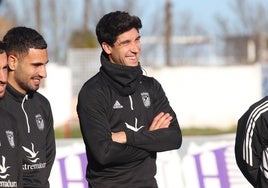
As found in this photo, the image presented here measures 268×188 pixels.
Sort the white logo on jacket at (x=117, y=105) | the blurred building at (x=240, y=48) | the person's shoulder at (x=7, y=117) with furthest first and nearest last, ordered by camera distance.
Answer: the blurred building at (x=240, y=48) < the white logo on jacket at (x=117, y=105) < the person's shoulder at (x=7, y=117)

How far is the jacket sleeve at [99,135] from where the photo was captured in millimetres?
5148

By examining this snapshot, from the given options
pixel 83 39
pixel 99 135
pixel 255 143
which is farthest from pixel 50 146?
pixel 83 39

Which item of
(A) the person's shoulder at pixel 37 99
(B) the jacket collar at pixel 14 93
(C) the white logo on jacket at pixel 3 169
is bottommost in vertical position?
(C) the white logo on jacket at pixel 3 169

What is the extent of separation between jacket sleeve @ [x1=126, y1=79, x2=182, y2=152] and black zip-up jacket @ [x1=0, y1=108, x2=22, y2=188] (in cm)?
82

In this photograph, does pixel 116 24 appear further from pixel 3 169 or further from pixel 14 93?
pixel 3 169

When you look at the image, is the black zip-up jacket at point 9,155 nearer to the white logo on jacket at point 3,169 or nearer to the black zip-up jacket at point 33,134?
the white logo on jacket at point 3,169

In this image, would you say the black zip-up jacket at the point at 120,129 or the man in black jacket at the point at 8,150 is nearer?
the man in black jacket at the point at 8,150

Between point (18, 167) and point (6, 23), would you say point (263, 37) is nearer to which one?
point (6, 23)

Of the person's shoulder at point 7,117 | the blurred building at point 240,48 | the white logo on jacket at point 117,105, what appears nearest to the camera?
the person's shoulder at point 7,117

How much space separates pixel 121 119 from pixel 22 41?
2.78 feet

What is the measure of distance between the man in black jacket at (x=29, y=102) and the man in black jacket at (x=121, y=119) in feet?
0.94

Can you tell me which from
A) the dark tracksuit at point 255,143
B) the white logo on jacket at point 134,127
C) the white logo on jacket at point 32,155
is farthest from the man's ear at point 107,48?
the dark tracksuit at point 255,143

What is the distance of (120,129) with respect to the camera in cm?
529

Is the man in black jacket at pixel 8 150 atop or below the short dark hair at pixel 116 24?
below
